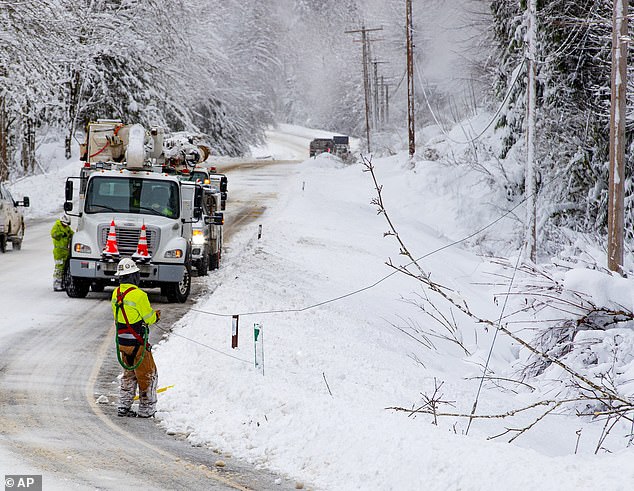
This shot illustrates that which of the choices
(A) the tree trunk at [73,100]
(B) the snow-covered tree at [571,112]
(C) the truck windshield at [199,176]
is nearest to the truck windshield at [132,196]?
(C) the truck windshield at [199,176]

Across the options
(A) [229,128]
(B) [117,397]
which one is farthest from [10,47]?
(A) [229,128]

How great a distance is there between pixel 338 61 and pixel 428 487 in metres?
132

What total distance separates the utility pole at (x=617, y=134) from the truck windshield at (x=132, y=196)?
8.21 m

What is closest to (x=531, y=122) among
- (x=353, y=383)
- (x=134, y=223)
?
(x=134, y=223)

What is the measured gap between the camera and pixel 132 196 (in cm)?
1775

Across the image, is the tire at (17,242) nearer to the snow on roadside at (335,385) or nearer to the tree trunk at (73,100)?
the snow on roadside at (335,385)

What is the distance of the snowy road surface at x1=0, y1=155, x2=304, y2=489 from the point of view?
789 centimetres

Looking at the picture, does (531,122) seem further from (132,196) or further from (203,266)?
(132,196)

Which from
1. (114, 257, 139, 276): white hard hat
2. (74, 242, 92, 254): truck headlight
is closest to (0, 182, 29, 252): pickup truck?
(74, 242, 92, 254): truck headlight

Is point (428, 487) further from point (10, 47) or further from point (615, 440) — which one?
point (10, 47)

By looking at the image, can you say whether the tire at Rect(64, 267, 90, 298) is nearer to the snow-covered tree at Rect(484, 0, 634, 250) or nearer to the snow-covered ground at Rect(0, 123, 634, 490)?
the snow-covered ground at Rect(0, 123, 634, 490)

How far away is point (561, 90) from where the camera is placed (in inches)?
1112

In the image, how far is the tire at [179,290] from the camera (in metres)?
17.3

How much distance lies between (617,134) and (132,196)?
9.34 m
